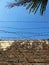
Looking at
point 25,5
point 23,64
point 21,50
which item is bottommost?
point 23,64

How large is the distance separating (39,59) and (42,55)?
0.98 feet

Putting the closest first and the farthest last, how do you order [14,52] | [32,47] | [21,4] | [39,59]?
[39,59] → [14,52] → [32,47] → [21,4]

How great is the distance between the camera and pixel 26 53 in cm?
374

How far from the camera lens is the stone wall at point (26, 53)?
3199 millimetres

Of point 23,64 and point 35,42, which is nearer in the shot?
point 23,64

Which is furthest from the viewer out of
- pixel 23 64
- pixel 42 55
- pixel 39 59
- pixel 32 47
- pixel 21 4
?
pixel 21 4

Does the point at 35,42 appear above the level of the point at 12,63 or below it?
above

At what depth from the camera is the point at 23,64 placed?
3.04 metres

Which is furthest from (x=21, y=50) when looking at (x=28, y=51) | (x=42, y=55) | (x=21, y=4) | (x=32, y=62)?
(x=21, y=4)

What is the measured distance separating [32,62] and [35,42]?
129 cm

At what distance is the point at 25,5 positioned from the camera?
552 centimetres

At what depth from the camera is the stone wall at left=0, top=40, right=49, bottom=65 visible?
320 cm

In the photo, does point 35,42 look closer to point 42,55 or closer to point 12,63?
point 42,55

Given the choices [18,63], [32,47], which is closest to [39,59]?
[18,63]
